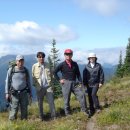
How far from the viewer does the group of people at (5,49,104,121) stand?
1434 centimetres

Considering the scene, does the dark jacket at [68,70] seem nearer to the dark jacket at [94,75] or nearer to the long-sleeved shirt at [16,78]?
the dark jacket at [94,75]

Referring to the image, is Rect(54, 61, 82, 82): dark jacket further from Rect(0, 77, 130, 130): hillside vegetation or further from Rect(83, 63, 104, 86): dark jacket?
Rect(0, 77, 130, 130): hillside vegetation

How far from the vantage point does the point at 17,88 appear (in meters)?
14.3

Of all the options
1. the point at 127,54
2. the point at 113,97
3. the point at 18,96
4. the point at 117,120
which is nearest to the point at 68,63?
the point at 18,96

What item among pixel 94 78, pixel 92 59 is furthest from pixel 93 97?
pixel 92 59

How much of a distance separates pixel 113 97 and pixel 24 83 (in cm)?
652

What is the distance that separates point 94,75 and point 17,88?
3153 mm

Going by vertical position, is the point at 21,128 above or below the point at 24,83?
below

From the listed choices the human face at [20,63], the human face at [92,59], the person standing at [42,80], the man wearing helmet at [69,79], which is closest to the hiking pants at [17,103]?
the person standing at [42,80]

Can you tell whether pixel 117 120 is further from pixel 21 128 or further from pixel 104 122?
pixel 21 128

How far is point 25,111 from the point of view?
1455 centimetres

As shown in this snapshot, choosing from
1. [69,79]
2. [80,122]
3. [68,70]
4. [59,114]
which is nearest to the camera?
[80,122]

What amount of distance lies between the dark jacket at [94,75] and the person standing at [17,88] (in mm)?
2505

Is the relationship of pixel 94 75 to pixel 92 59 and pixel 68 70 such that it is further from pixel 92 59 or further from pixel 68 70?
pixel 68 70
